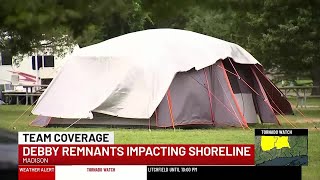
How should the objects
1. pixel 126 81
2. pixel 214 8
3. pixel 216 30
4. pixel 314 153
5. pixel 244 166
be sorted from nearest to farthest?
pixel 214 8 < pixel 244 166 < pixel 314 153 < pixel 126 81 < pixel 216 30

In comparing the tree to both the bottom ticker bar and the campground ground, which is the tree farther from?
the bottom ticker bar

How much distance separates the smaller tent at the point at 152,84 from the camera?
46.3 feet

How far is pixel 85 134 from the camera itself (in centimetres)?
728

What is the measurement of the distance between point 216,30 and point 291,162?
12105mm

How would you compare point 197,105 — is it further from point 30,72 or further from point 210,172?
point 30,72

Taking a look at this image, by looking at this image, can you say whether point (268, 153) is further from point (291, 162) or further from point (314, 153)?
point (314, 153)

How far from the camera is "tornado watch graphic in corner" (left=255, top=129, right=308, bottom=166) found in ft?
23.7

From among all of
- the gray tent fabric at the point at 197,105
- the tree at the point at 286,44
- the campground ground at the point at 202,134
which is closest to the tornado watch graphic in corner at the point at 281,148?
the campground ground at the point at 202,134

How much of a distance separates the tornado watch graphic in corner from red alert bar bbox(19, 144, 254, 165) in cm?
18

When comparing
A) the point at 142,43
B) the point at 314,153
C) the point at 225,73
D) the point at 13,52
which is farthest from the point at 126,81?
the point at 13,52

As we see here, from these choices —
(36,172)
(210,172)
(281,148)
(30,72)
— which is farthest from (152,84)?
(30,72)

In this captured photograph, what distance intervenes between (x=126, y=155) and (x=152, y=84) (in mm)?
7222

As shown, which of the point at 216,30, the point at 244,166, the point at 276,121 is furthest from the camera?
the point at 216,30

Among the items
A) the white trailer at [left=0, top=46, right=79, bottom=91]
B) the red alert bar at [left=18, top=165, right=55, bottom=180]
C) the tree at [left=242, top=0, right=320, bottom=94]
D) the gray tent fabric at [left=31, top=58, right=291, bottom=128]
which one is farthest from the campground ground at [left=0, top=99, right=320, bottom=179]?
the white trailer at [left=0, top=46, right=79, bottom=91]
